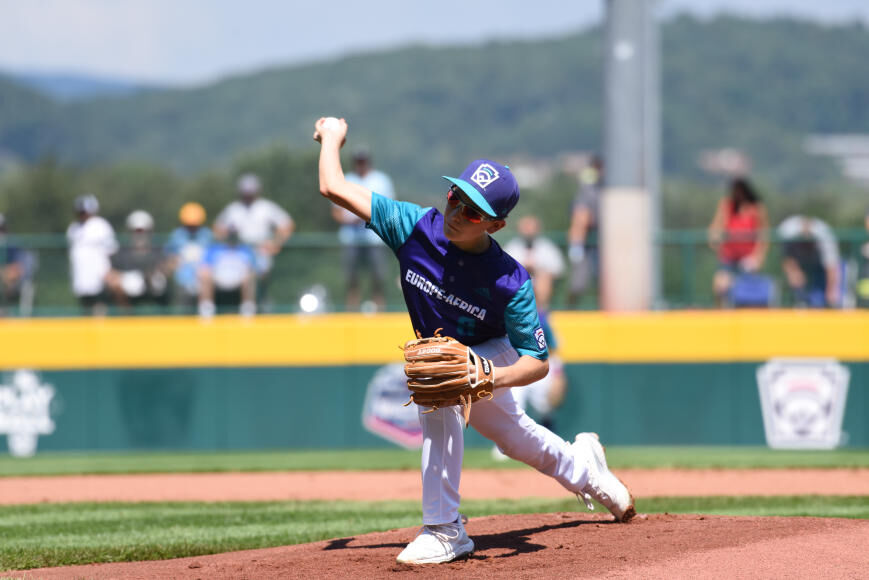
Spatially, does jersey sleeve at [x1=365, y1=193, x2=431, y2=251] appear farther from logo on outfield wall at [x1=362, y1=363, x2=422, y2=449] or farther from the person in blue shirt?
logo on outfield wall at [x1=362, y1=363, x2=422, y2=449]

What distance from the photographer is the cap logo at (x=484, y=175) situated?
5852 millimetres

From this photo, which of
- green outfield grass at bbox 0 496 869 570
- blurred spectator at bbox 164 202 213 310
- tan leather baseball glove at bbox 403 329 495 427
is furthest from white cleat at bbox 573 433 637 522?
blurred spectator at bbox 164 202 213 310

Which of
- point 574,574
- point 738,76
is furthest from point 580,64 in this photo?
point 574,574

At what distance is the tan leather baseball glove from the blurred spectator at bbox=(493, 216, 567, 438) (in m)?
6.91

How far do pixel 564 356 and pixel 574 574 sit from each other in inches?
343

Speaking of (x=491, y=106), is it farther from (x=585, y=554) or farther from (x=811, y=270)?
(x=585, y=554)

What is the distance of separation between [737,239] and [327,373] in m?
4.94

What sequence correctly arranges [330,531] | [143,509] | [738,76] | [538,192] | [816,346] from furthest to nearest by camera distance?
[738,76], [538,192], [816,346], [143,509], [330,531]

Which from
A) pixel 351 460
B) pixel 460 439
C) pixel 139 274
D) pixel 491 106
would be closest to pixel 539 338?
pixel 460 439

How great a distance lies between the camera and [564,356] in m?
14.5

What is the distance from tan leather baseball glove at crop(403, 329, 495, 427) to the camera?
5852mm

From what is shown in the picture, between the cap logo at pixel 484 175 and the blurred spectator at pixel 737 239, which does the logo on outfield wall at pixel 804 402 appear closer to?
the blurred spectator at pixel 737 239

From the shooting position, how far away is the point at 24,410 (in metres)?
14.7

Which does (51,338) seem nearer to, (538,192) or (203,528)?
(203,528)
